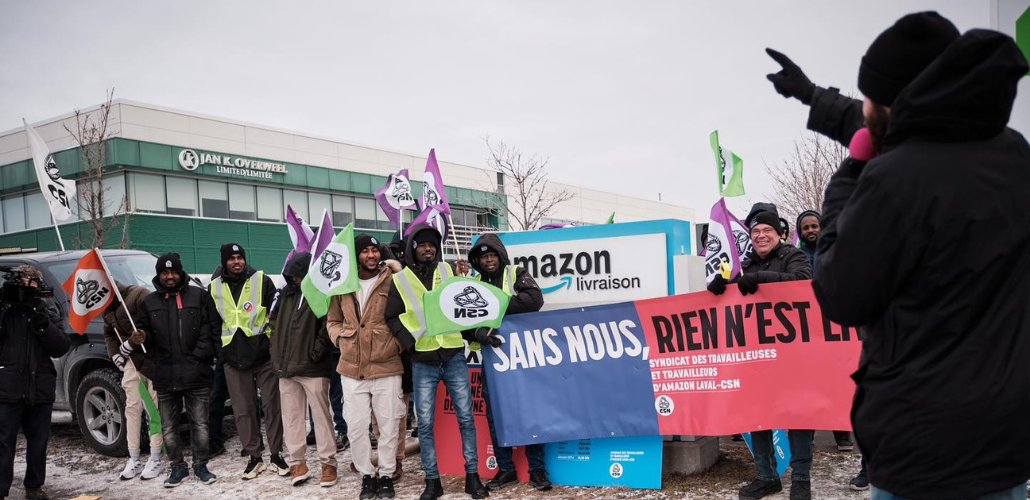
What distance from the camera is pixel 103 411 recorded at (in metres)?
8.10

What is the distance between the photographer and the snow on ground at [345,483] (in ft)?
18.8

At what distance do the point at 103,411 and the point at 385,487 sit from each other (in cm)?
412

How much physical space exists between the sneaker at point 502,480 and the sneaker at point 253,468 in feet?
8.31

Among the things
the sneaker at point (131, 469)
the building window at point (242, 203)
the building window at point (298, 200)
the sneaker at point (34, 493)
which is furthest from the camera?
the building window at point (298, 200)

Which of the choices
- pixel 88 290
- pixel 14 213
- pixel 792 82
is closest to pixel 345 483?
pixel 88 290

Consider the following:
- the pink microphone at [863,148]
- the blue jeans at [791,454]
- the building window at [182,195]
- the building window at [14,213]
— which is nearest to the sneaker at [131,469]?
the blue jeans at [791,454]

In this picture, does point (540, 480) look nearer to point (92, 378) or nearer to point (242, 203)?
point (92, 378)

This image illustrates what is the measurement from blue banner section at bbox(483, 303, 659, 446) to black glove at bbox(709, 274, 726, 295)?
66 centimetres

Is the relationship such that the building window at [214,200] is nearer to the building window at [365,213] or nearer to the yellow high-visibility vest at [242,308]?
the building window at [365,213]

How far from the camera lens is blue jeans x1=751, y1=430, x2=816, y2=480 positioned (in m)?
5.25

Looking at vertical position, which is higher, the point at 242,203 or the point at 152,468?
the point at 242,203

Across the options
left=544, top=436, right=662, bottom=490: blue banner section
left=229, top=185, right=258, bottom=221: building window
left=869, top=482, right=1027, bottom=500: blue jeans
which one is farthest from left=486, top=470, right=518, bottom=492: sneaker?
left=229, top=185, right=258, bottom=221: building window

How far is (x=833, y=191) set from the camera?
2.02 m

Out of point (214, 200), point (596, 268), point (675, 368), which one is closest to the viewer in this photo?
point (675, 368)
